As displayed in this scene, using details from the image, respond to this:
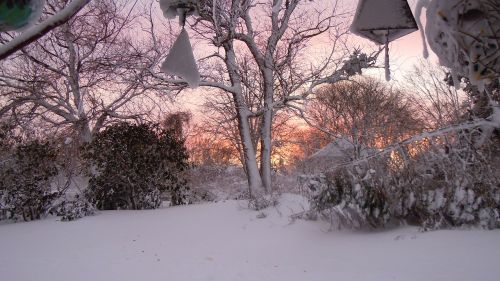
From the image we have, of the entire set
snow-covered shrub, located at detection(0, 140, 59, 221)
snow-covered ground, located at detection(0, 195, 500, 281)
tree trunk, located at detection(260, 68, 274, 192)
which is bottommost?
snow-covered ground, located at detection(0, 195, 500, 281)

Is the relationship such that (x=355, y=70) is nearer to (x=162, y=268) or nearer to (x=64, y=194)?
(x=162, y=268)

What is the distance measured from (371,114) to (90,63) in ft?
59.5

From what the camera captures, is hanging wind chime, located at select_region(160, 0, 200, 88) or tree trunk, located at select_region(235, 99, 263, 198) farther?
tree trunk, located at select_region(235, 99, 263, 198)

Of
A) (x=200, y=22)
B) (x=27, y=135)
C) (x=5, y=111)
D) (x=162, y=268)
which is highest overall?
(x=200, y=22)

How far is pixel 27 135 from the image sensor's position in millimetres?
12578

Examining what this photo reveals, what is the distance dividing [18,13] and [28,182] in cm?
933

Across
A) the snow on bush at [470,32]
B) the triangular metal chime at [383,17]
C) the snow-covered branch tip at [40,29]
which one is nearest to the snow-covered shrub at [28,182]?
the snow-covered branch tip at [40,29]

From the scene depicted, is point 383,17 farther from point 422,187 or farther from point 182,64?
point 422,187

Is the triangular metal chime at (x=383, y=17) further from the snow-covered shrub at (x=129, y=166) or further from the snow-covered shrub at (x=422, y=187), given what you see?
the snow-covered shrub at (x=129, y=166)

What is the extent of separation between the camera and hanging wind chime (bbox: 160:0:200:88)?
267 cm

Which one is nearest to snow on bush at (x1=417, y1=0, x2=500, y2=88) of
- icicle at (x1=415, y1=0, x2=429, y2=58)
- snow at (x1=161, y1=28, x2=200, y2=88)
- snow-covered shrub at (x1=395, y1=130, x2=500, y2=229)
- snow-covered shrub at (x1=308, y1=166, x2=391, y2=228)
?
icicle at (x1=415, y1=0, x2=429, y2=58)

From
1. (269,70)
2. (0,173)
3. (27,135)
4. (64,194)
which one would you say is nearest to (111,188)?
(64,194)

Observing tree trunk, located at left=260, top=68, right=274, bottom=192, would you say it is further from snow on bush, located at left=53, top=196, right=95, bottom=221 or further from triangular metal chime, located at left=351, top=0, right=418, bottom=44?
triangular metal chime, located at left=351, top=0, right=418, bottom=44

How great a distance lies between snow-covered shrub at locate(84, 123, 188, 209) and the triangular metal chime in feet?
29.2
